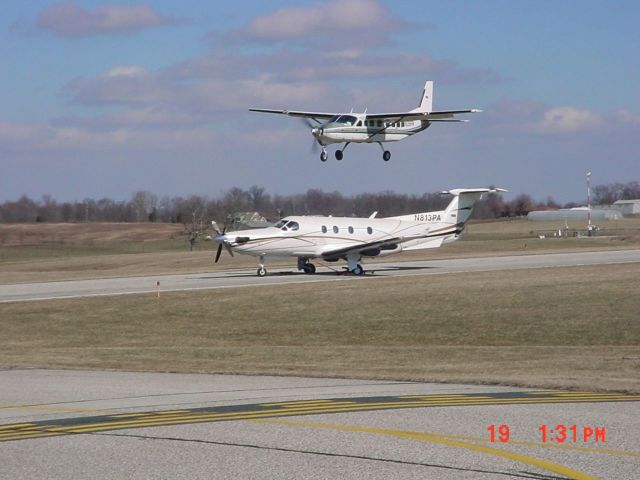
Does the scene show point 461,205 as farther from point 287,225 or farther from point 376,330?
point 376,330

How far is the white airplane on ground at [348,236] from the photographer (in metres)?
48.5

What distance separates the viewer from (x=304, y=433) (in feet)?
38.4

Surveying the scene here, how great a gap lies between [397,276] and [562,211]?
106970 millimetres

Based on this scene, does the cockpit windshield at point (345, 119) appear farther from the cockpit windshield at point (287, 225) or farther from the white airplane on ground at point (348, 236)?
the cockpit windshield at point (287, 225)

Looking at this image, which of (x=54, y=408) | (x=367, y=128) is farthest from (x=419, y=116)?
(x=54, y=408)

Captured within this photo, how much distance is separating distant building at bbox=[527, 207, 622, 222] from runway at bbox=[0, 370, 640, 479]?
12600 centimetres

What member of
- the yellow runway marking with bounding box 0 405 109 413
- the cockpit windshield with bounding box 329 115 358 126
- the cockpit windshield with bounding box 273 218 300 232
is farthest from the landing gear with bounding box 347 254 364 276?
the yellow runway marking with bounding box 0 405 109 413

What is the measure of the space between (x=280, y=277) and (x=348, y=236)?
3826 millimetres

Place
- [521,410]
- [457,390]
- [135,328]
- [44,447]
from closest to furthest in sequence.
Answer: [44,447], [521,410], [457,390], [135,328]

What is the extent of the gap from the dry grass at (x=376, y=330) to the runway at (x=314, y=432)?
3033mm

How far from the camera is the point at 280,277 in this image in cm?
5012

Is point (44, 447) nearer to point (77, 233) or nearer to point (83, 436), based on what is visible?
point (83, 436)

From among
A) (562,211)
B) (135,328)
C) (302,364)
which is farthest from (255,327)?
(562,211)
